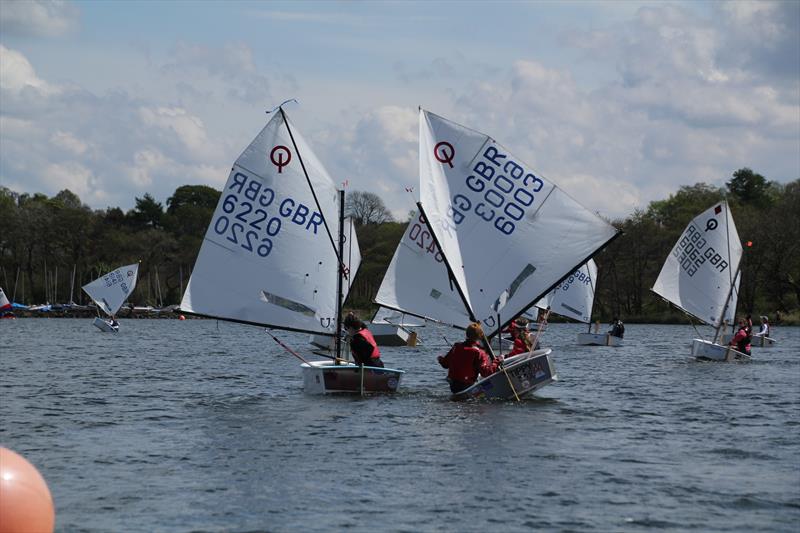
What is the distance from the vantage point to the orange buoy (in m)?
10.6

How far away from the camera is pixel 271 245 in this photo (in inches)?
1090

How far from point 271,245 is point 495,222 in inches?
207

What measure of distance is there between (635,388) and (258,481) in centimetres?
1790

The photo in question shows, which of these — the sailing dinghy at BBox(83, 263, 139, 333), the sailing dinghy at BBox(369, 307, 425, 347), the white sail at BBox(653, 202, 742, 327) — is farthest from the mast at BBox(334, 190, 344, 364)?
the sailing dinghy at BBox(83, 263, 139, 333)

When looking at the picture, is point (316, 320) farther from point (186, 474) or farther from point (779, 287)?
point (779, 287)

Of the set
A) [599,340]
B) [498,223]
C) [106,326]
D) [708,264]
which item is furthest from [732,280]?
[106,326]

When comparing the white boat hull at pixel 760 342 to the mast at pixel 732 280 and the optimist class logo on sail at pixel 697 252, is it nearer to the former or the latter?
the optimist class logo on sail at pixel 697 252

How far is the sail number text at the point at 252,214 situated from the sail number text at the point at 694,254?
84.9 ft

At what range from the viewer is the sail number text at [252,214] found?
1085 inches

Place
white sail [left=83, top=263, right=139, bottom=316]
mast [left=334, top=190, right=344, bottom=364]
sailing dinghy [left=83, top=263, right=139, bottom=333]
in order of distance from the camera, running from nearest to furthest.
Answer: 1. mast [left=334, top=190, right=344, bottom=364]
2. sailing dinghy [left=83, top=263, right=139, bottom=333]
3. white sail [left=83, top=263, right=139, bottom=316]

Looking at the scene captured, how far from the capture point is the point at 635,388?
32.6 m

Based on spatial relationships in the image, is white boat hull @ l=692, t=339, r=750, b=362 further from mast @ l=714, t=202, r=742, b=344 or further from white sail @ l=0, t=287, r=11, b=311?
white sail @ l=0, t=287, r=11, b=311

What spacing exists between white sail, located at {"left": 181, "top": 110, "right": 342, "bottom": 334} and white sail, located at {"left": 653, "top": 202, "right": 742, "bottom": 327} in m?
25.0

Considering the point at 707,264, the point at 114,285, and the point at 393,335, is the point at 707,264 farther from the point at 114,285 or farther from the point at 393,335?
the point at 114,285
